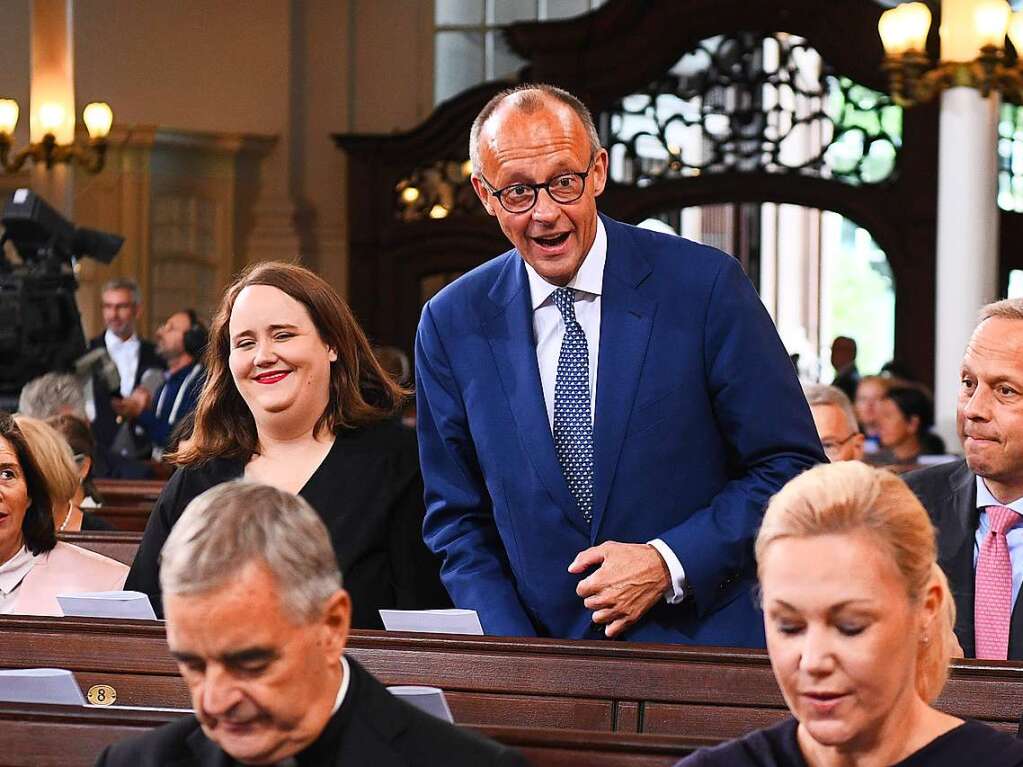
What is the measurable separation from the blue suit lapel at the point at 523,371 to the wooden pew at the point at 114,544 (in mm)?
1845

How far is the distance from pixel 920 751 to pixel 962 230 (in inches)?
322

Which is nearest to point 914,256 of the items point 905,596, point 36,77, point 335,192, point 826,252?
point 335,192

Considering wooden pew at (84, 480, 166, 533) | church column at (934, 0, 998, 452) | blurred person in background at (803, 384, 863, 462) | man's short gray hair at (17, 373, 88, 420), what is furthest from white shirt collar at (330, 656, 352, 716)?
church column at (934, 0, 998, 452)

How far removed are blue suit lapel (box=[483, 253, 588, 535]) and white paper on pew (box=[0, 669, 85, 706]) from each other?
0.93 m

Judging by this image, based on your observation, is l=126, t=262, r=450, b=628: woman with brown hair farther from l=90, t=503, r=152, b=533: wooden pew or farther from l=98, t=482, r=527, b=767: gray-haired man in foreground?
l=90, t=503, r=152, b=533: wooden pew

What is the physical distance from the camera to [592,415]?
3254 mm

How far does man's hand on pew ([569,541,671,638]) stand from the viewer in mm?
3064

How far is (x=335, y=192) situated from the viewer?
1430cm

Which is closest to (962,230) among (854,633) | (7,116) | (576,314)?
(7,116)

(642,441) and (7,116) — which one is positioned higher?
(7,116)

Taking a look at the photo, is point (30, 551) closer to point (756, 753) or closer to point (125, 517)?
point (125, 517)

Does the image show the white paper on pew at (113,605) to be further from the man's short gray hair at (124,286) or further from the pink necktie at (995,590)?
the man's short gray hair at (124,286)

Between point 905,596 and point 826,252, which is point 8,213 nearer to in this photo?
point 905,596

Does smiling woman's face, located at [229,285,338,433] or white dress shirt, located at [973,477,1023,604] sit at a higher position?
smiling woman's face, located at [229,285,338,433]
